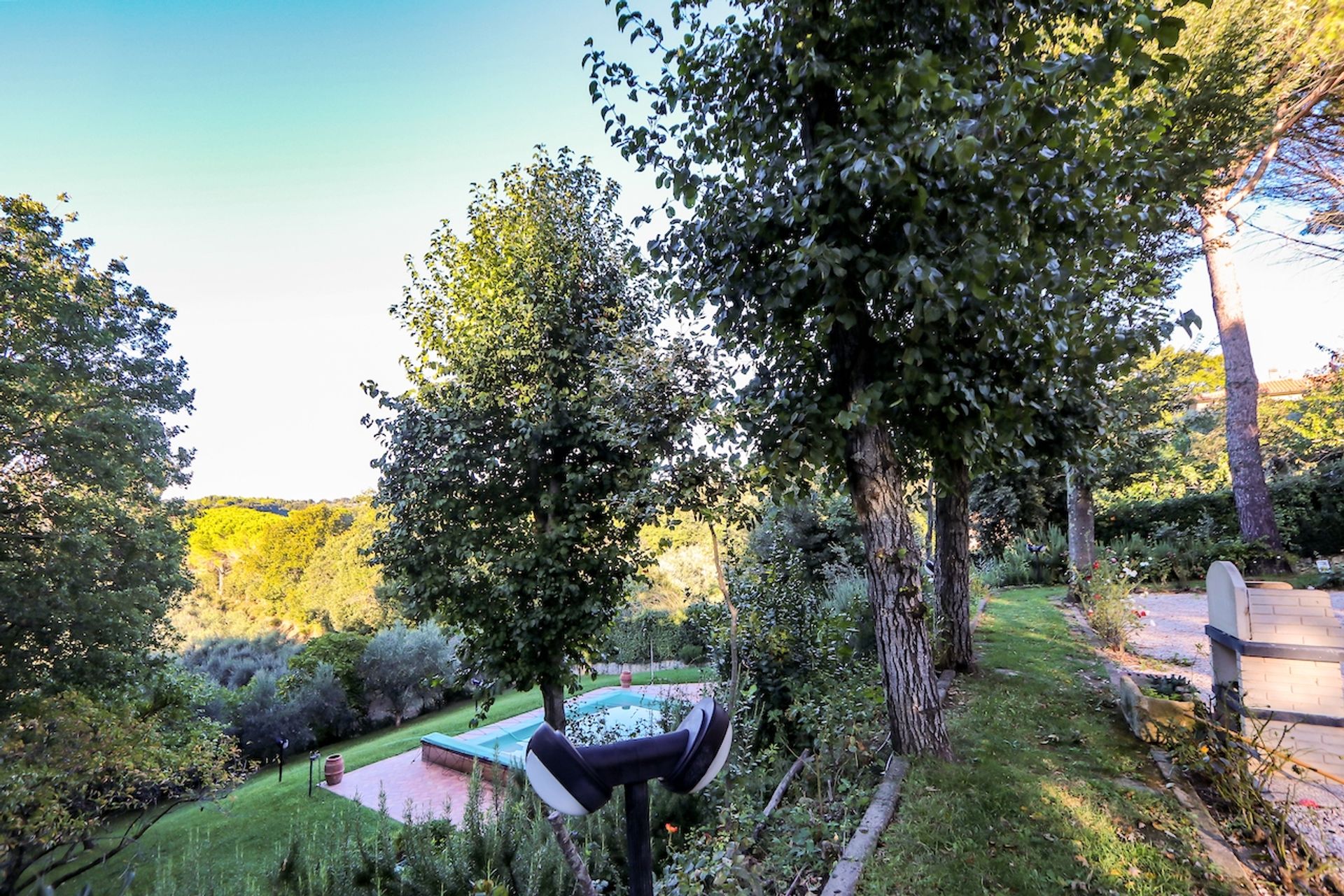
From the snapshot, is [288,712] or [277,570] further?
[277,570]

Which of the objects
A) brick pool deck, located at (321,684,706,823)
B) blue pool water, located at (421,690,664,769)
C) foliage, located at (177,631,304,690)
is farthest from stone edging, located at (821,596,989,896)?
foliage, located at (177,631,304,690)

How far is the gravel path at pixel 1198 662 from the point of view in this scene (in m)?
2.39

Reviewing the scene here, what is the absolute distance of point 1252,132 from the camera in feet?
23.2

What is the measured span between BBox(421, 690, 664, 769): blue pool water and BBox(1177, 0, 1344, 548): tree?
25.0ft

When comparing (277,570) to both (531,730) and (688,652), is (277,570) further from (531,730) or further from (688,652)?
(531,730)

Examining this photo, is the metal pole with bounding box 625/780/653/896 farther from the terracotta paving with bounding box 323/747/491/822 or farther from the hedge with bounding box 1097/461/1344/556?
the hedge with bounding box 1097/461/1344/556

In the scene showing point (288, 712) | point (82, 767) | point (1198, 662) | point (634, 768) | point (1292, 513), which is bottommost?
point (288, 712)

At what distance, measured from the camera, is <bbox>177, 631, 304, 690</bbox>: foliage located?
11.9m

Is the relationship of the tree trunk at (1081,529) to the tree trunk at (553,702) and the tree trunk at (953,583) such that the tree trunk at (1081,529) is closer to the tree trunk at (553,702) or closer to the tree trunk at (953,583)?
the tree trunk at (953,583)

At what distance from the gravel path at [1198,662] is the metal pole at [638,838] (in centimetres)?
279

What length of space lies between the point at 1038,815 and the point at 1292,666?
138 centimetres

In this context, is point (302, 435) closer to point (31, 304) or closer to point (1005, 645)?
point (31, 304)

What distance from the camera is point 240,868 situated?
524cm

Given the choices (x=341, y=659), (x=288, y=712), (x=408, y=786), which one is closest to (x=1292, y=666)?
(x=408, y=786)
